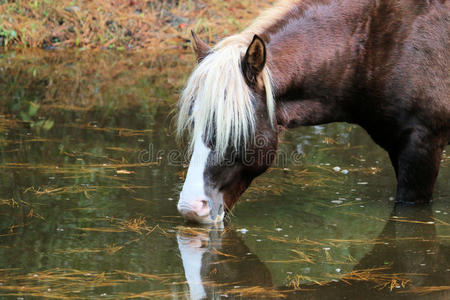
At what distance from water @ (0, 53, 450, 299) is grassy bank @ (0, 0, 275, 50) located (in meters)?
4.42

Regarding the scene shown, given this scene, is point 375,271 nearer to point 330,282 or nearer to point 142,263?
point 330,282

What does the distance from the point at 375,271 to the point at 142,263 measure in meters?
1.25

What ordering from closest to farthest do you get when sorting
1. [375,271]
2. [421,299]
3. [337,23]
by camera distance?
1. [421,299]
2. [375,271]
3. [337,23]

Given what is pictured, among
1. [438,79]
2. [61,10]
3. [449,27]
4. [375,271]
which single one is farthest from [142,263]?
[61,10]

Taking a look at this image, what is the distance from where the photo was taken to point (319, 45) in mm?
4469

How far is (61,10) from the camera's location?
11.6 m

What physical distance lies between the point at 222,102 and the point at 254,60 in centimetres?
31

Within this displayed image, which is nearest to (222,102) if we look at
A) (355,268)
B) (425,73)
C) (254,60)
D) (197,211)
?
(254,60)

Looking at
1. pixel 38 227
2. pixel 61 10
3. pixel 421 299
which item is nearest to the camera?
pixel 421 299

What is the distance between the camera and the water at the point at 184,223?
3.50 m

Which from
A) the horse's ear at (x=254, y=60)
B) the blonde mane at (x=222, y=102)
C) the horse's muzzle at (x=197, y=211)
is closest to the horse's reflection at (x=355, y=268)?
the horse's muzzle at (x=197, y=211)

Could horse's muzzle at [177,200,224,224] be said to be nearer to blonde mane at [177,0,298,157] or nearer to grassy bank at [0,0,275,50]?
blonde mane at [177,0,298,157]

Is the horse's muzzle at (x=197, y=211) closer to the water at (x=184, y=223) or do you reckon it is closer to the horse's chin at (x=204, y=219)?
the horse's chin at (x=204, y=219)

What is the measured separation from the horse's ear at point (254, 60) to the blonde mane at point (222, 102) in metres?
0.05
